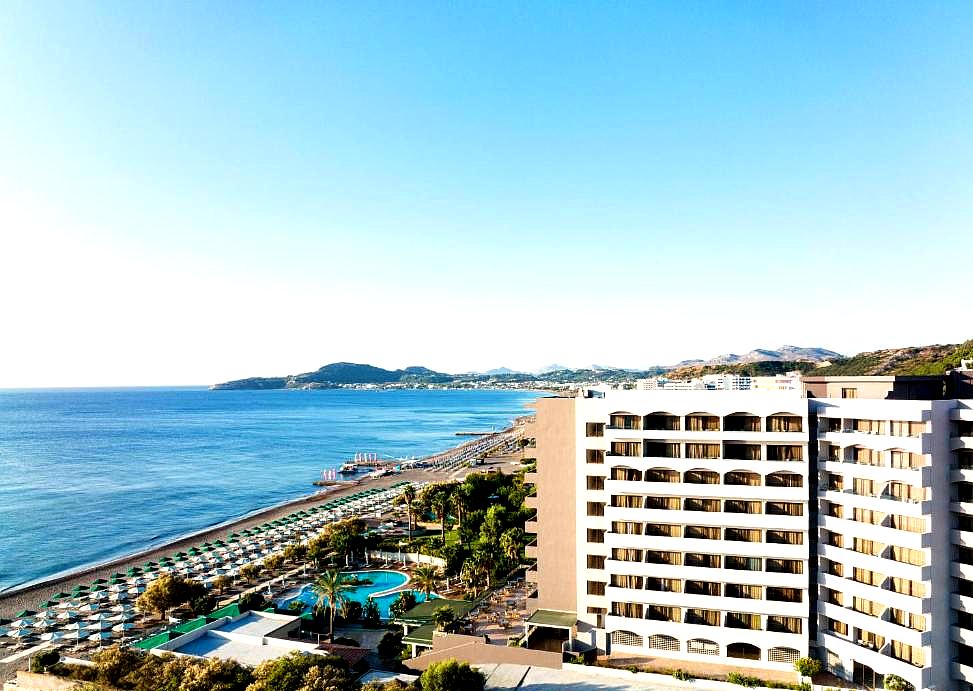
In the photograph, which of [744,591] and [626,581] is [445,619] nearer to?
[626,581]

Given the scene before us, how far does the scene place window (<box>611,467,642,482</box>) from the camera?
123ft

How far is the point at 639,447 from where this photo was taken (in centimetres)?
3744

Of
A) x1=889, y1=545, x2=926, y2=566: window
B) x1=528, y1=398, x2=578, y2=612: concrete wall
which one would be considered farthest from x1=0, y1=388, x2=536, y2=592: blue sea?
Result: x1=889, y1=545, x2=926, y2=566: window

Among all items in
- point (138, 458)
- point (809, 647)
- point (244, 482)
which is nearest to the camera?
point (809, 647)

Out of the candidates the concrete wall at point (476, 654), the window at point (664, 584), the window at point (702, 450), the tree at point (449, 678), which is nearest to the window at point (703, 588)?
the window at point (664, 584)

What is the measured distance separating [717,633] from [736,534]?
5448mm

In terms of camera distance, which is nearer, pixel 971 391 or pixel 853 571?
pixel 853 571

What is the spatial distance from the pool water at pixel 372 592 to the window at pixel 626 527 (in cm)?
2055

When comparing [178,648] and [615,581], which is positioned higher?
[615,581]

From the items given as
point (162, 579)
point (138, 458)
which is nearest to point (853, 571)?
point (162, 579)

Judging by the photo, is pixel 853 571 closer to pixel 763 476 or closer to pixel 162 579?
pixel 763 476

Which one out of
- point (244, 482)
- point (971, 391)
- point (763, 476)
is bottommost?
point (244, 482)

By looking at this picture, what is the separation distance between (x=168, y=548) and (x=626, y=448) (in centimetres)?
6356

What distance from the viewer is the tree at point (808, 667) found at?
3228 cm
